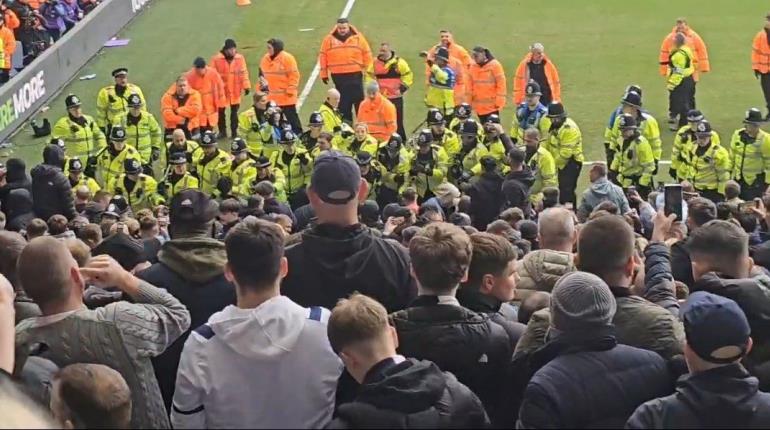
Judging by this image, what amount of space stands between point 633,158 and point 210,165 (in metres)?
5.12

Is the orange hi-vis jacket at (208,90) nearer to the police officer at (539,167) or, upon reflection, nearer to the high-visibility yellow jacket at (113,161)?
the high-visibility yellow jacket at (113,161)

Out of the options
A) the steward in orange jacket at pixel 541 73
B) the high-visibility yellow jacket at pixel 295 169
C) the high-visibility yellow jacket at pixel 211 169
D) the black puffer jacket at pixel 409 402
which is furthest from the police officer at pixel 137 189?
the black puffer jacket at pixel 409 402

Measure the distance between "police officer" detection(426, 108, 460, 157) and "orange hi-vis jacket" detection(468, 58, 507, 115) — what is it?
2878mm

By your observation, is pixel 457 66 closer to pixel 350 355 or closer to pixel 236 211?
pixel 236 211

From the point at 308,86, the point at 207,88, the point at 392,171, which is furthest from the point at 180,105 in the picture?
the point at 308,86

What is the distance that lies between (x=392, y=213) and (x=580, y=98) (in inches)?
403

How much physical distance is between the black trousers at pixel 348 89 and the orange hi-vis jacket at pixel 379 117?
2457 millimetres

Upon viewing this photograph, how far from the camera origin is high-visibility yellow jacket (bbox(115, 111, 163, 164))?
15.6 m

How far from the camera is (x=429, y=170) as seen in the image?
1366cm

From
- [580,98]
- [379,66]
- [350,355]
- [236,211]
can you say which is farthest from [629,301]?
[580,98]

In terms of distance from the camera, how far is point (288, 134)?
1403 centimetres

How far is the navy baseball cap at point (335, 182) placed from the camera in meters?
4.82

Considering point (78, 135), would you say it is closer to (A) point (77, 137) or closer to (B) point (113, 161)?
(A) point (77, 137)

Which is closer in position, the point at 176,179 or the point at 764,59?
the point at 176,179
